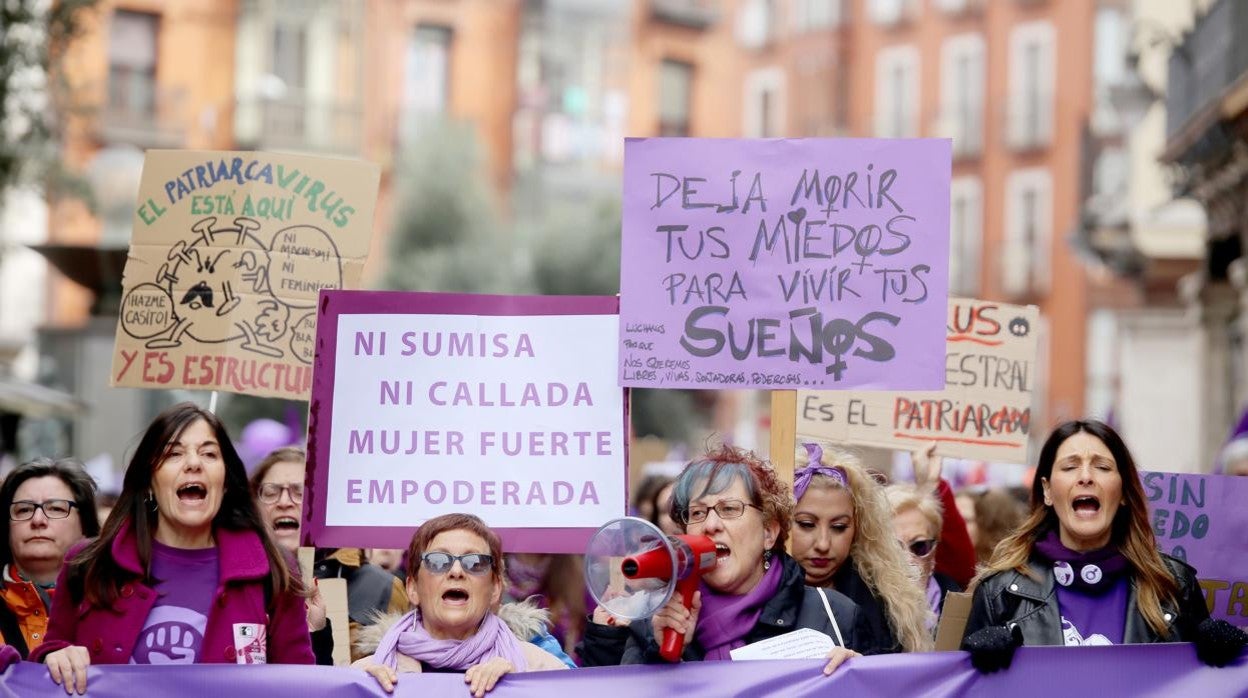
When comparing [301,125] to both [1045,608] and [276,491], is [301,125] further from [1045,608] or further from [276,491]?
[1045,608]

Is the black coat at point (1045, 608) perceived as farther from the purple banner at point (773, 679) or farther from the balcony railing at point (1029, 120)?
the balcony railing at point (1029, 120)

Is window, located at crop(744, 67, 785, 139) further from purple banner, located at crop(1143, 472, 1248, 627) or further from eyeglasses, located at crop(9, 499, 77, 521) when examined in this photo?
eyeglasses, located at crop(9, 499, 77, 521)

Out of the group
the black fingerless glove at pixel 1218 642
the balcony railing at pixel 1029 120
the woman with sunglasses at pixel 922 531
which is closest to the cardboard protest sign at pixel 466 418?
the woman with sunglasses at pixel 922 531

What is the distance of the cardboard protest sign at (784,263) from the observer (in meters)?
5.68

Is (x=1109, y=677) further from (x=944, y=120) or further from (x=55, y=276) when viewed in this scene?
(x=944, y=120)

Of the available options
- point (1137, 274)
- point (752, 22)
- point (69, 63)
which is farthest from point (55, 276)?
point (752, 22)

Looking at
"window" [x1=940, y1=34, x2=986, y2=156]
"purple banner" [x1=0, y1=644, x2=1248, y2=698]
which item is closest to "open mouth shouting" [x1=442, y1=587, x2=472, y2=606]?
"purple banner" [x1=0, y1=644, x2=1248, y2=698]

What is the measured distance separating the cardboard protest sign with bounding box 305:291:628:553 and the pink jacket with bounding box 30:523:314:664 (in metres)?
0.70

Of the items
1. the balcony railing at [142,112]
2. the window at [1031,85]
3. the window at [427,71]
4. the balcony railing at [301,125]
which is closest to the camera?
the balcony railing at [142,112]

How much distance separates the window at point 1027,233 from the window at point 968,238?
2.87 ft

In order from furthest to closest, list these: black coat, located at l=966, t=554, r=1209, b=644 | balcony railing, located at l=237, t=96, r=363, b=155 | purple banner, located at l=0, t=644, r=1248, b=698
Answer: balcony railing, located at l=237, t=96, r=363, b=155, black coat, located at l=966, t=554, r=1209, b=644, purple banner, located at l=0, t=644, r=1248, b=698

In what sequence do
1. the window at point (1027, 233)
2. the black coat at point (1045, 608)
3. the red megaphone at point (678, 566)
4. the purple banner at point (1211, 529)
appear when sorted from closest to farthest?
the red megaphone at point (678, 566) → the black coat at point (1045, 608) → the purple banner at point (1211, 529) → the window at point (1027, 233)

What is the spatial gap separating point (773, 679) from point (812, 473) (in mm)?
1113

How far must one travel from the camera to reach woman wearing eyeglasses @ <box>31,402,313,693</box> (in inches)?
189
